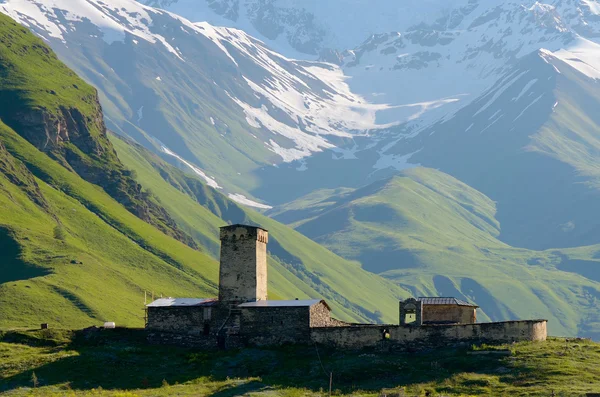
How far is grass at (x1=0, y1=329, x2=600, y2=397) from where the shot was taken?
8719 centimetres

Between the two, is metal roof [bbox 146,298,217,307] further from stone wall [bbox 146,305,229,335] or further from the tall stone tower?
the tall stone tower

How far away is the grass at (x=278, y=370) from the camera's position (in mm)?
87188

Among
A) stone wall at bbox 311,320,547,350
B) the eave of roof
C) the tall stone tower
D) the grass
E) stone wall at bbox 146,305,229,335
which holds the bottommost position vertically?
the grass

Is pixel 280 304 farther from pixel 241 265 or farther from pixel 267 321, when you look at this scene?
pixel 241 265

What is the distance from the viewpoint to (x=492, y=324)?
9831 cm

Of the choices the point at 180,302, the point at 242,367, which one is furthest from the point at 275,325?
the point at 180,302

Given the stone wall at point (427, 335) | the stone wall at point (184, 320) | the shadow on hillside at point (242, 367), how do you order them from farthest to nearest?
1. the stone wall at point (184, 320)
2. the stone wall at point (427, 335)
3. the shadow on hillside at point (242, 367)

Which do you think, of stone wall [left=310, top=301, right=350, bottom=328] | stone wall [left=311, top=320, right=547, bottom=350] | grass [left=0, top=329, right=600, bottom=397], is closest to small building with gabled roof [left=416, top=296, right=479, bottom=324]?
stone wall [left=310, top=301, right=350, bottom=328]

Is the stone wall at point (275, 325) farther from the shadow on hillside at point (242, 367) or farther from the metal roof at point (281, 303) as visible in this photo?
the shadow on hillside at point (242, 367)

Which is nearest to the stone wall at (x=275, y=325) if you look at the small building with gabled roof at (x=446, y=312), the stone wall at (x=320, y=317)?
the stone wall at (x=320, y=317)

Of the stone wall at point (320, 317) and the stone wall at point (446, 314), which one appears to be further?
the stone wall at point (446, 314)

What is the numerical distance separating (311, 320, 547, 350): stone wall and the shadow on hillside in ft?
4.51

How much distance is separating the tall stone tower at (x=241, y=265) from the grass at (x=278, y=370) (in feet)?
26.0

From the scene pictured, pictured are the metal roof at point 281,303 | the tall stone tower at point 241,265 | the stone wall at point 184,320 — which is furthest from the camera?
the tall stone tower at point 241,265
